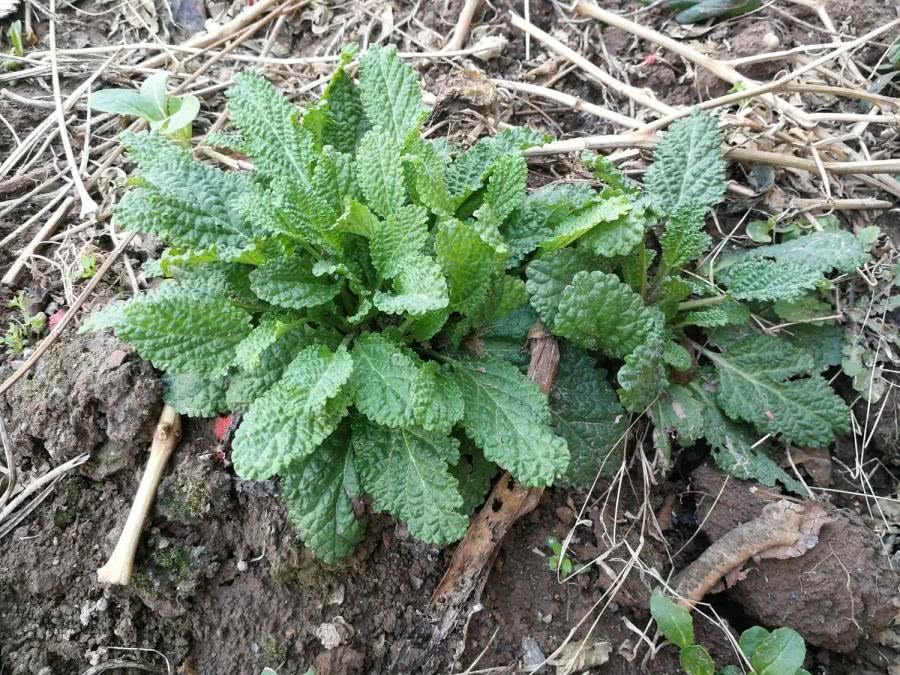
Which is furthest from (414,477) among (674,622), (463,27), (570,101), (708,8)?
(708,8)

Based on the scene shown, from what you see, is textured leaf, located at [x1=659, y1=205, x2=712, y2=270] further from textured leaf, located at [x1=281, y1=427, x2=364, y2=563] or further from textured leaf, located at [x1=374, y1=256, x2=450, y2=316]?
textured leaf, located at [x1=281, y1=427, x2=364, y2=563]

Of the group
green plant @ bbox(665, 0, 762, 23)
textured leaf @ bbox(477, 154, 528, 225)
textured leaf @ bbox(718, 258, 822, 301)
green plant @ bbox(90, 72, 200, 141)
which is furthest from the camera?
green plant @ bbox(665, 0, 762, 23)

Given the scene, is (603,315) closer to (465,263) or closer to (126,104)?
(465,263)

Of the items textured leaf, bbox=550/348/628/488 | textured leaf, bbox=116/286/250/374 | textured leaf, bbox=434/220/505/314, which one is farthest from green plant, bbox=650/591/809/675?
textured leaf, bbox=116/286/250/374

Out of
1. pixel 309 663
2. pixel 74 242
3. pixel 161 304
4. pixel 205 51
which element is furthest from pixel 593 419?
pixel 205 51

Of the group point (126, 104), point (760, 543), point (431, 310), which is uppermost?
point (126, 104)

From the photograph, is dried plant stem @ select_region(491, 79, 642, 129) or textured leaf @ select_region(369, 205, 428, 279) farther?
dried plant stem @ select_region(491, 79, 642, 129)
